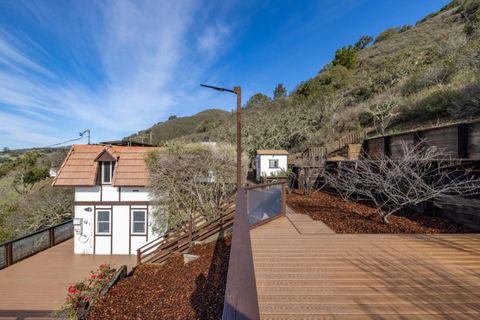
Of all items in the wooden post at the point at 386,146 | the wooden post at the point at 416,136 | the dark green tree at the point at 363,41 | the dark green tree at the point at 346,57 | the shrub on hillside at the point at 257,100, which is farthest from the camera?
the dark green tree at the point at 363,41

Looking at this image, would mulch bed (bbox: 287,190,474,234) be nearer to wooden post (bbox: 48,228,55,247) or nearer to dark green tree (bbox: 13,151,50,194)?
wooden post (bbox: 48,228,55,247)

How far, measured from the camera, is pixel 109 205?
1084 centimetres

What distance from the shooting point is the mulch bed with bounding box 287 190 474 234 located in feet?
16.1

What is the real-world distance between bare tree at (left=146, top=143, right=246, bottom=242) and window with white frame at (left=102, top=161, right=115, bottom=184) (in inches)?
89.0

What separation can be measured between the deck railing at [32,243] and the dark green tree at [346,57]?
143 feet

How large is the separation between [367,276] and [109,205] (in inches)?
444

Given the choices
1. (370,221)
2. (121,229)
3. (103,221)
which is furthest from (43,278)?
(370,221)

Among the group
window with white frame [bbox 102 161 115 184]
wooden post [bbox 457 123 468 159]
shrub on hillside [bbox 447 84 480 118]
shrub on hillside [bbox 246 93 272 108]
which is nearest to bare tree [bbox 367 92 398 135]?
shrub on hillside [bbox 447 84 480 118]

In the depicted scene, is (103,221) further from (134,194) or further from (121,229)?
(134,194)

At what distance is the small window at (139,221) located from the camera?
10.9 metres

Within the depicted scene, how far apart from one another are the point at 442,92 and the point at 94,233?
20.1m

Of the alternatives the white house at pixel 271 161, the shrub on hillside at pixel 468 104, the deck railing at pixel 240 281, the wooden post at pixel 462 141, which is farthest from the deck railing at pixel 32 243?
the shrub on hillside at pixel 468 104

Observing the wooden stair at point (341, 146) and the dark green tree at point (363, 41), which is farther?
the dark green tree at point (363, 41)

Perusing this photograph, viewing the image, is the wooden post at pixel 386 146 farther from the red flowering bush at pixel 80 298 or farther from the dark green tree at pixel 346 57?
the dark green tree at pixel 346 57
